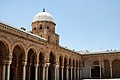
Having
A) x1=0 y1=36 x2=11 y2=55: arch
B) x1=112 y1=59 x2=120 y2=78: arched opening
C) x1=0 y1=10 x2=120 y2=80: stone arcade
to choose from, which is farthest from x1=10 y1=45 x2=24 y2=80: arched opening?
x1=112 y1=59 x2=120 y2=78: arched opening

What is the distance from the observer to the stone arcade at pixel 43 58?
17406mm

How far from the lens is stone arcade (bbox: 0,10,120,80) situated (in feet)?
57.1

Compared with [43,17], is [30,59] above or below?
below

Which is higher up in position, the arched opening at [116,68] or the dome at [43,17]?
the dome at [43,17]

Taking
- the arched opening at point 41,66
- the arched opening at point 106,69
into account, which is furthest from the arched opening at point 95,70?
the arched opening at point 41,66

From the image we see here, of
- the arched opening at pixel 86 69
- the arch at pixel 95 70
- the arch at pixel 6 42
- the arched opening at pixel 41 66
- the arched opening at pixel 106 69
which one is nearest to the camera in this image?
the arch at pixel 6 42

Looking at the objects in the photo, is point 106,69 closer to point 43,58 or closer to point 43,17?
point 43,17

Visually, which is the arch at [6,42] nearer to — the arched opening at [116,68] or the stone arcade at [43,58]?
the stone arcade at [43,58]

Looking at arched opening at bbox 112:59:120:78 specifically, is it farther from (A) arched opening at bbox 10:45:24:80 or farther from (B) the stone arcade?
(A) arched opening at bbox 10:45:24:80

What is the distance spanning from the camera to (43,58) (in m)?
23.0

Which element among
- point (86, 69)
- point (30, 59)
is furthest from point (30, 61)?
point (86, 69)

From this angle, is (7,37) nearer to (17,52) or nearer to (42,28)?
(17,52)

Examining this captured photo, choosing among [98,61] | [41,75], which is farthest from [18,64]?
[98,61]

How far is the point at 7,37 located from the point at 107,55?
2310cm
